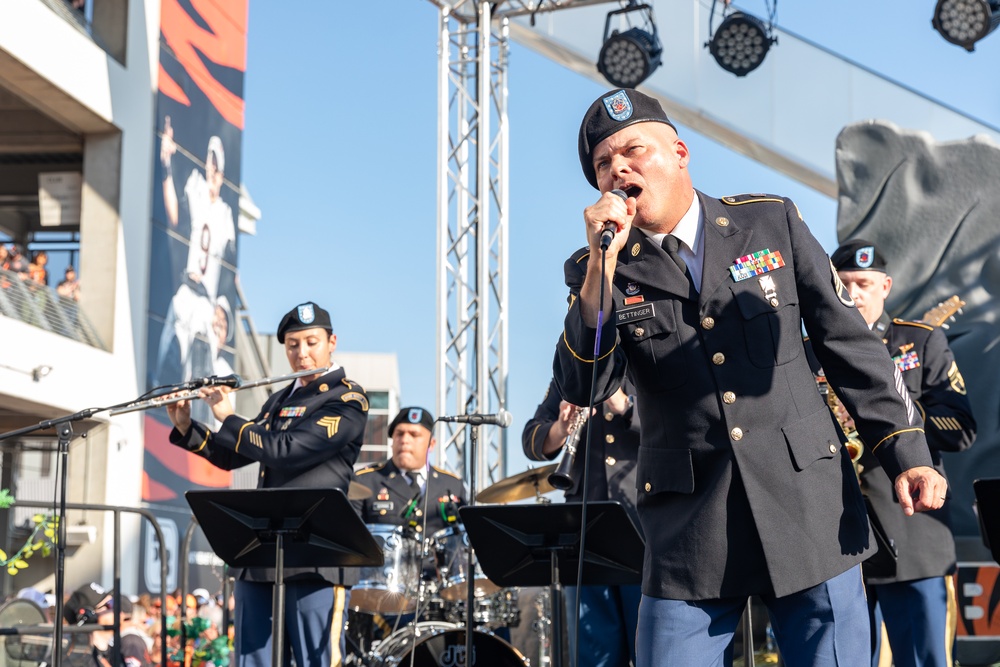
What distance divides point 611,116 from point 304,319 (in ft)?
10.3

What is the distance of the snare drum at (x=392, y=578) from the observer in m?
6.61

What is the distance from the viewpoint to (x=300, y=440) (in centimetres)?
511

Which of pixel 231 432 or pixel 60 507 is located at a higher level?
pixel 231 432

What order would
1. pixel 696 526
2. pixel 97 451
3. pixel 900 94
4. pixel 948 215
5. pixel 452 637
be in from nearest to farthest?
pixel 696 526 → pixel 452 637 → pixel 948 215 → pixel 900 94 → pixel 97 451

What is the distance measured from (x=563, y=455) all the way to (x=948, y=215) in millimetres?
6929

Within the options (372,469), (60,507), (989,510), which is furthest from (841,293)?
(372,469)

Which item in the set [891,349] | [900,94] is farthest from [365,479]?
[900,94]

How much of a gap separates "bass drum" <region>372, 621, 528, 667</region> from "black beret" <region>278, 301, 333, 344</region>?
167 cm

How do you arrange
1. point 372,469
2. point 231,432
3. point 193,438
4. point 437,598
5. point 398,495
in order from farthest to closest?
point 372,469 → point 398,495 → point 437,598 → point 193,438 → point 231,432

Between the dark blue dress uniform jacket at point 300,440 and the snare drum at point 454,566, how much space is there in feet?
4.62

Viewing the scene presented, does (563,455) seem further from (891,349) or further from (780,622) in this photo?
(780,622)

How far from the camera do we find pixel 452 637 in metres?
6.04

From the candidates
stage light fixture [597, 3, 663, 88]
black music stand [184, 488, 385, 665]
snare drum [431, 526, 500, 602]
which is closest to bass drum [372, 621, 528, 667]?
snare drum [431, 526, 500, 602]

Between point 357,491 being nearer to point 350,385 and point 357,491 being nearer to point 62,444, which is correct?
point 350,385
